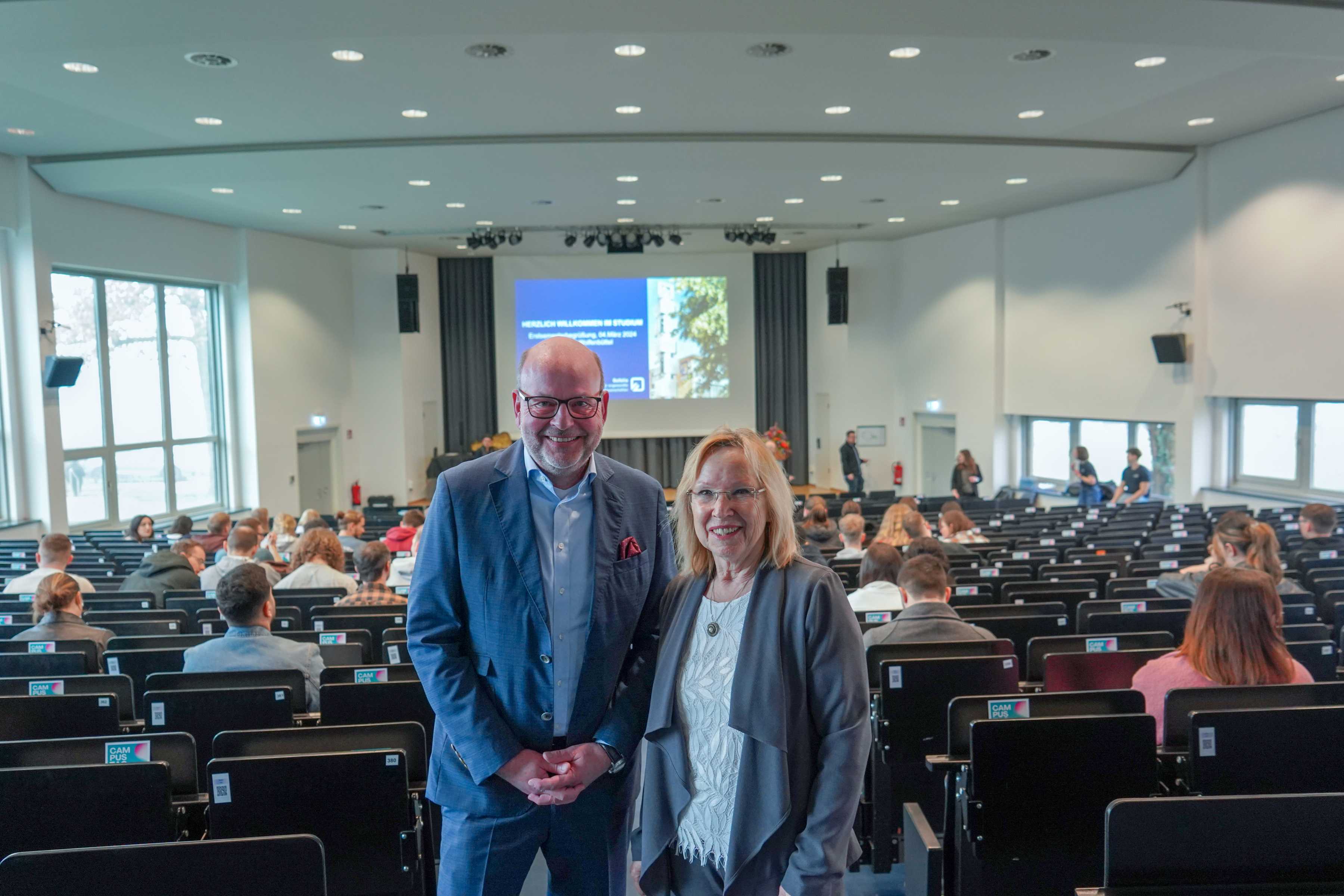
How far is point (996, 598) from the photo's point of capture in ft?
18.7

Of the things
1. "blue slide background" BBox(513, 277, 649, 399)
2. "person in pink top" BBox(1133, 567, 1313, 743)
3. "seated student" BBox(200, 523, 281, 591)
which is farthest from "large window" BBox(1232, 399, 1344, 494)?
"seated student" BBox(200, 523, 281, 591)

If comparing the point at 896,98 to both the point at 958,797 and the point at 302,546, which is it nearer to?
the point at 302,546

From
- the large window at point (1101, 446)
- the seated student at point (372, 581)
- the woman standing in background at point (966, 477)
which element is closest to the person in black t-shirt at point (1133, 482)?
the large window at point (1101, 446)

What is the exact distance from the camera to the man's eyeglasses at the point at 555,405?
204cm

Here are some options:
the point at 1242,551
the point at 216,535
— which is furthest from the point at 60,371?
the point at 1242,551

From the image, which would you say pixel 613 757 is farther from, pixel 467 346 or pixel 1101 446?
pixel 467 346

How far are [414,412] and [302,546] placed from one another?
12.6m

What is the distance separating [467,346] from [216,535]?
1189 centimetres

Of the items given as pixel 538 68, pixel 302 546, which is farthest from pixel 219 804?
pixel 538 68

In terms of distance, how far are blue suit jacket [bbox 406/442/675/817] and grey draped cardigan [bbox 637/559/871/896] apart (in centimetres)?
36

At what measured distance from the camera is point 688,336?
19.8 m

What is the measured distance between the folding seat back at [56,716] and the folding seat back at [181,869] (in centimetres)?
166

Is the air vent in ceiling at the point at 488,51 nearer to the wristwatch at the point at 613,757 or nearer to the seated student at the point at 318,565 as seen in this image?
the seated student at the point at 318,565

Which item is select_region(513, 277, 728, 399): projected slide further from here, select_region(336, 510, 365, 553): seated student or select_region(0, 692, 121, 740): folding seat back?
select_region(0, 692, 121, 740): folding seat back
